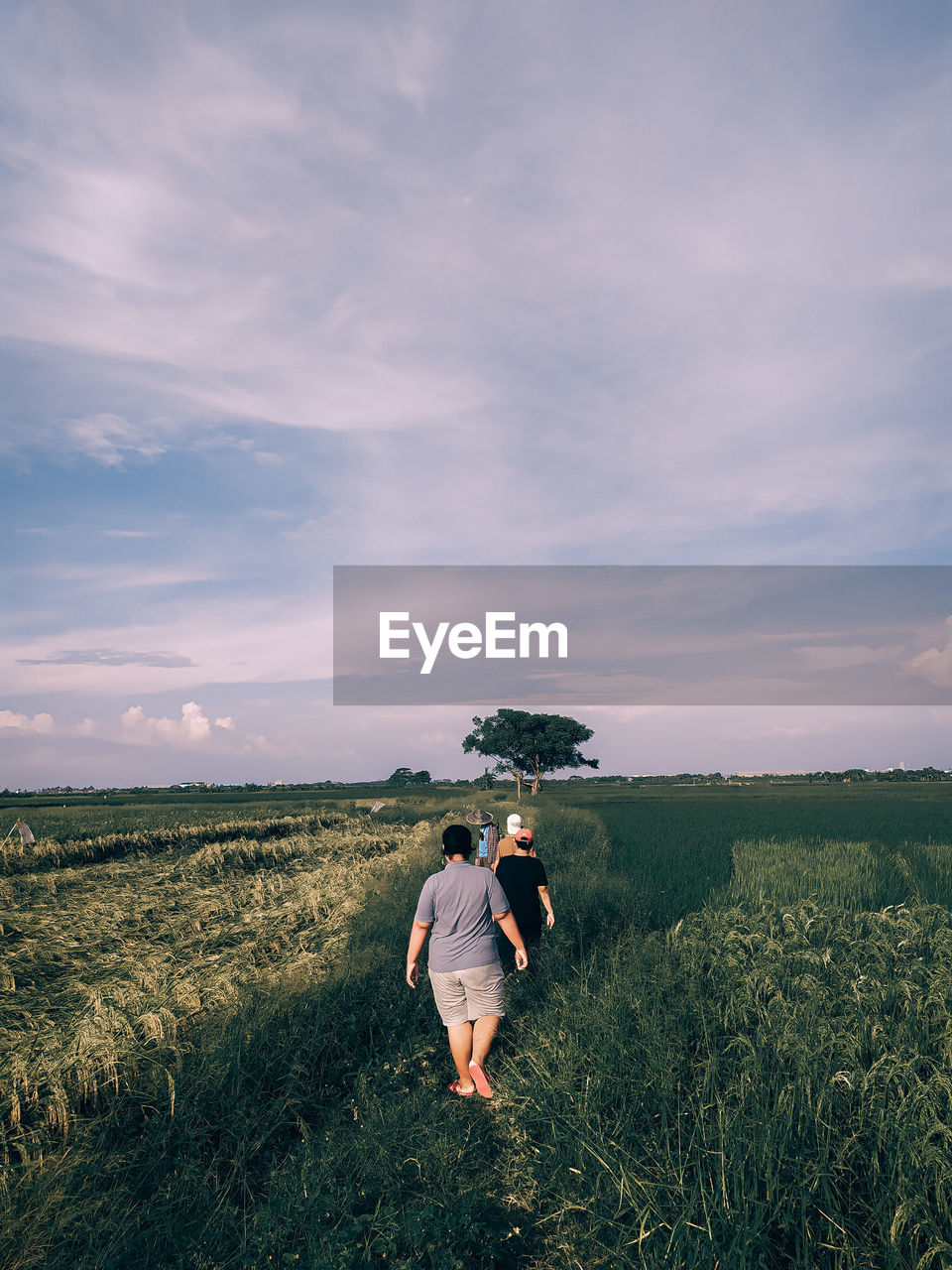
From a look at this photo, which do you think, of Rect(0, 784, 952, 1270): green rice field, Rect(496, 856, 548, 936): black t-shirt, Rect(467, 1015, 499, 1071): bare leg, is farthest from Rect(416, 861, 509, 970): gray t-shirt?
Rect(496, 856, 548, 936): black t-shirt

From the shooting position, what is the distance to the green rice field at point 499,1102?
3670mm

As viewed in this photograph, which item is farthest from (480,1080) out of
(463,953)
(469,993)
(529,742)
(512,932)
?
(529,742)

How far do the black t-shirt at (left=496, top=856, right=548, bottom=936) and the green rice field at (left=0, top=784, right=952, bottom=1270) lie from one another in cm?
79

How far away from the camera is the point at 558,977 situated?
24.5ft

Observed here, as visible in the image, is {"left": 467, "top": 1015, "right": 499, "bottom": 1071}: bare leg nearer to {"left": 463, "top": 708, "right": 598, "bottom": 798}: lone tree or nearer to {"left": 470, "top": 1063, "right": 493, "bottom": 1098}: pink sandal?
{"left": 470, "top": 1063, "right": 493, "bottom": 1098}: pink sandal

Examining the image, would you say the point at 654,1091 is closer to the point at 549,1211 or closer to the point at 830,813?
the point at 549,1211

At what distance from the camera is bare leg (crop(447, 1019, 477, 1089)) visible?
538 centimetres

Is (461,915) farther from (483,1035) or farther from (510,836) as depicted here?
(510,836)

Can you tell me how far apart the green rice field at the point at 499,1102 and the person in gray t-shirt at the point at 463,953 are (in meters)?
0.35

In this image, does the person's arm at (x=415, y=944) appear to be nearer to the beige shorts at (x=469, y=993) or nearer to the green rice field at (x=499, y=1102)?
the beige shorts at (x=469, y=993)

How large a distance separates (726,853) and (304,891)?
11854mm

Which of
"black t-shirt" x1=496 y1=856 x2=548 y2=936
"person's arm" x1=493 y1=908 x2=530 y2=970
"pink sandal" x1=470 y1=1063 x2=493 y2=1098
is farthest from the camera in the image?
"black t-shirt" x1=496 y1=856 x2=548 y2=936

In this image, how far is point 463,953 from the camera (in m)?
5.36

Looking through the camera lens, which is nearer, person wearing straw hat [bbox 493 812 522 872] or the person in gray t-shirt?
the person in gray t-shirt
